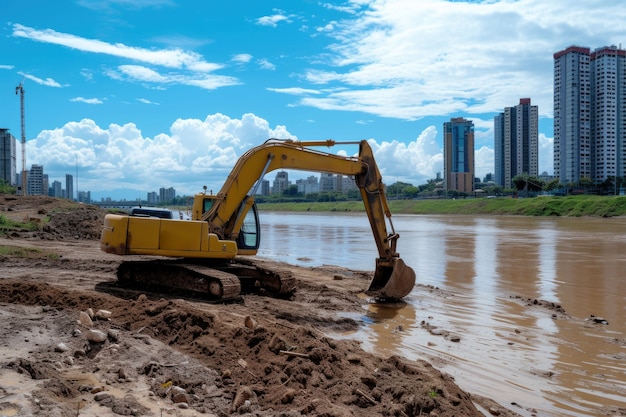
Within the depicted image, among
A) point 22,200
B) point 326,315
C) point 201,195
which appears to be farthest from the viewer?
point 22,200

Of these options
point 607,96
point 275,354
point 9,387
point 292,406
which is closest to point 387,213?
point 275,354

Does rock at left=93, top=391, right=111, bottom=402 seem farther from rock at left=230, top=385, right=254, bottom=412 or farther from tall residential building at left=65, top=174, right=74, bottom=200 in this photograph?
tall residential building at left=65, top=174, right=74, bottom=200

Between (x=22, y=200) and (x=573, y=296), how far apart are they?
34309 millimetres

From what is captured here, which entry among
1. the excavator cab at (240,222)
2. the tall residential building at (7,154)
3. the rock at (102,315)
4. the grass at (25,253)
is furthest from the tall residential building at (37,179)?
the rock at (102,315)

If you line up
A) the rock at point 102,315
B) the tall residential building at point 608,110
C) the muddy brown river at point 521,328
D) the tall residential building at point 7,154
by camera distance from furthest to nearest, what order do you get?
the tall residential building at point 608,110 → the tall residential building at point 7,154 → the rock at point 102,315 → the muddy brown river at point 521,328

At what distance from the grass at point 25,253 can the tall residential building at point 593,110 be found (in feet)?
329

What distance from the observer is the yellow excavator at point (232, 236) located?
1118 cm

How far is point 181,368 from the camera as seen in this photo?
20.2 ft

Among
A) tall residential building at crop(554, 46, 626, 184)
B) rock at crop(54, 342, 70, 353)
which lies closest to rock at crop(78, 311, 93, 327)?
rock at crop(54, 342, 70, 353)

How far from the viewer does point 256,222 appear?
507 inches

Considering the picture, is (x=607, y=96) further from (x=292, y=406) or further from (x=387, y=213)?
(x=292, y=406)

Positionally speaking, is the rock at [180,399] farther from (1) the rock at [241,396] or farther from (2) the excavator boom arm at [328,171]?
(2) the excavator boom arm at [328,171]

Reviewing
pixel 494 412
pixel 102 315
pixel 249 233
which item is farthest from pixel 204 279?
pixel 494 412

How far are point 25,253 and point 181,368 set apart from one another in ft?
48.1
